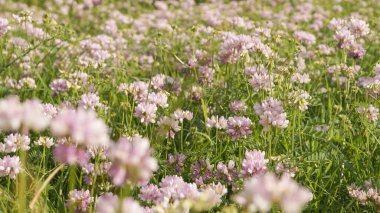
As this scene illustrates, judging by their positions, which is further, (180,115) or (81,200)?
(180,115)

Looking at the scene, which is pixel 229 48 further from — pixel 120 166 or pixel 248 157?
pixel 120 166

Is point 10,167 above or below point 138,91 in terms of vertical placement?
below

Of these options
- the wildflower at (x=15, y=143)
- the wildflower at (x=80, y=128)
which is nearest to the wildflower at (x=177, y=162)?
Result: the wildflower at (x=15, y=143)

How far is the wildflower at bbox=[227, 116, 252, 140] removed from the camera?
8.54 ft

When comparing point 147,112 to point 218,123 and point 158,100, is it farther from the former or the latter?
point 218,123

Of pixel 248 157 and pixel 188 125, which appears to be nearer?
pixel 248 157

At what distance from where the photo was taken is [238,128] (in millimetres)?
2621

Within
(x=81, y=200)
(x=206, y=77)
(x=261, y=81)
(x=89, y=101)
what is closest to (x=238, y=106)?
(x=261, y=81)

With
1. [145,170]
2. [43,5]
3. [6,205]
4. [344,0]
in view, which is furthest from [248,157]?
[43,5]

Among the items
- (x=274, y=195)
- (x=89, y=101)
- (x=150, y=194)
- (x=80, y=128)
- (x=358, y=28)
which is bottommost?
(x=150, y=194)

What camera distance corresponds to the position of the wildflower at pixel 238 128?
2604 millimetres

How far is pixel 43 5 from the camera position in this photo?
8.35 meters

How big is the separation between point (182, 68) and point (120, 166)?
10.4 feet

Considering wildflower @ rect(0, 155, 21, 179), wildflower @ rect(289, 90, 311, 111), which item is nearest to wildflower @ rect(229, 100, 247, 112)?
wildflower @ rect(289, 90, 311, 111)
